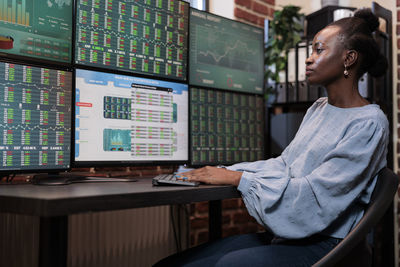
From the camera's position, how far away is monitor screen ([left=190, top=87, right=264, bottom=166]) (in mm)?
1816

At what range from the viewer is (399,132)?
238 cm

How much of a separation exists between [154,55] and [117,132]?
1.26 feet

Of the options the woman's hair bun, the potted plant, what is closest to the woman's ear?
the woman's hair bun

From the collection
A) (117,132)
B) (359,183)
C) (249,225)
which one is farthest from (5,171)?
(249,225)

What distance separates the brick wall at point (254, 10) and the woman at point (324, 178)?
1.09m

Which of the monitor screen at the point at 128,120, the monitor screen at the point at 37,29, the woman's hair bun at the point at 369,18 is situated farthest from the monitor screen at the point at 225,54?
the woman's hair bun at the point at 369,18

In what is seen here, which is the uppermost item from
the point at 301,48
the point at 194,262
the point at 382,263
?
the point at 301,48

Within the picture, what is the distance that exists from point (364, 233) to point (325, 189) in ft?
0.48

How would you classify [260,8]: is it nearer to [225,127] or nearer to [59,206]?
[225,127]

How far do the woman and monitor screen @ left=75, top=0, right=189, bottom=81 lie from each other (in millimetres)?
589

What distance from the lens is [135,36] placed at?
5.29 ft

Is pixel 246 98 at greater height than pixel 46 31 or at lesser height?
lesser

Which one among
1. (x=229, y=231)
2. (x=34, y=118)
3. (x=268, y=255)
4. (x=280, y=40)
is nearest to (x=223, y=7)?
(x=280, y=40)

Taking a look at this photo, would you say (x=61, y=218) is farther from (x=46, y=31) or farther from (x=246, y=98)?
(x=246, y=98)
